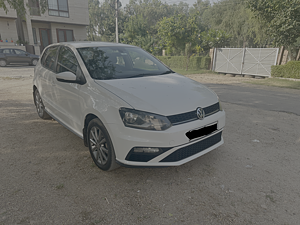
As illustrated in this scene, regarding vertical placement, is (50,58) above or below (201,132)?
above

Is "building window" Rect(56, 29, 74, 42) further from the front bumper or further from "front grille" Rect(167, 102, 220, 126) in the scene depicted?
"front grille" Rect(167, 102, 220, 126)

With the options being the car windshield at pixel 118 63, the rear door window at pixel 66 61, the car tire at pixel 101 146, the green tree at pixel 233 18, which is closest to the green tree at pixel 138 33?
the green tree at pixel 233 18

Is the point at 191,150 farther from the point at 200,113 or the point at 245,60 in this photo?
the point at 245,60

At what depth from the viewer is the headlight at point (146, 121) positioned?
8.61 ft

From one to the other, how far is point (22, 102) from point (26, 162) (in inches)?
173

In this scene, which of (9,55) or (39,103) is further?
(9,55)

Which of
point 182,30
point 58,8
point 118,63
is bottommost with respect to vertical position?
point 118,63

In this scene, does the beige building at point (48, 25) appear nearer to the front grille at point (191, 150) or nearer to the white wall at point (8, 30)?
the white wall at point (8, 30)

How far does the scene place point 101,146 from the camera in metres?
3.07

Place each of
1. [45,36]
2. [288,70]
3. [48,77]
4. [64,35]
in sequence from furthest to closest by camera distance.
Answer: [64,35] → [45,36] → [288,70] → [48,77]

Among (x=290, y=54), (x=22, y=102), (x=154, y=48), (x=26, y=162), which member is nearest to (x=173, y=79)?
(x=26, y=162)

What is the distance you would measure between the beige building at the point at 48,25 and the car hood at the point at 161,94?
26836mm

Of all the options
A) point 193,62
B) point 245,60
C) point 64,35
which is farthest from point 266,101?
point 64,35

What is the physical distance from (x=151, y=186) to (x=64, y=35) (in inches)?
1255
